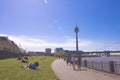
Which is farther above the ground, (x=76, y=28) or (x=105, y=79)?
(x=76, y=28)

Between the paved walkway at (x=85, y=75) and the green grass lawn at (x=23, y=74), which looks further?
the paved walkway at (x=85, y=75)

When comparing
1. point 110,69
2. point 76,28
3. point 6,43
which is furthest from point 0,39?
point 110,69

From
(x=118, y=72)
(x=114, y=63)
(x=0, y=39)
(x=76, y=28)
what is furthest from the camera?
(x=0, y=39)

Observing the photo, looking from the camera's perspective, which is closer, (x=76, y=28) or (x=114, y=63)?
(x=114, y=63)

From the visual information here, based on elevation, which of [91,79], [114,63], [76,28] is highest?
[76,28]

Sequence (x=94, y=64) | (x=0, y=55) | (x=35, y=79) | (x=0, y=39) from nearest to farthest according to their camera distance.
Result: (x=35, y=79), (x=94, y=64), (x=0, y=55), (x=0, y=39)

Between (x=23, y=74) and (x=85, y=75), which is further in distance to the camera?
(x=85, y=75)

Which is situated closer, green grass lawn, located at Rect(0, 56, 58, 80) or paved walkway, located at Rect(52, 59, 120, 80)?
green grass lawn, located at Rect(0, 56, 58, 80)

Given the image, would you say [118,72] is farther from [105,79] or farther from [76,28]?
[76,28]

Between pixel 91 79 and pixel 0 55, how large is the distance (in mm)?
31919

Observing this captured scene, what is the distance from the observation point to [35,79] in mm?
13242

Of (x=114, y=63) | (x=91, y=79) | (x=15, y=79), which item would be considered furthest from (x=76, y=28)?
(x=15, y=79)

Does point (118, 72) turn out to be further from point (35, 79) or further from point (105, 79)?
point (35, 79)

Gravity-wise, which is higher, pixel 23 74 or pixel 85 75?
pixel 23 74
